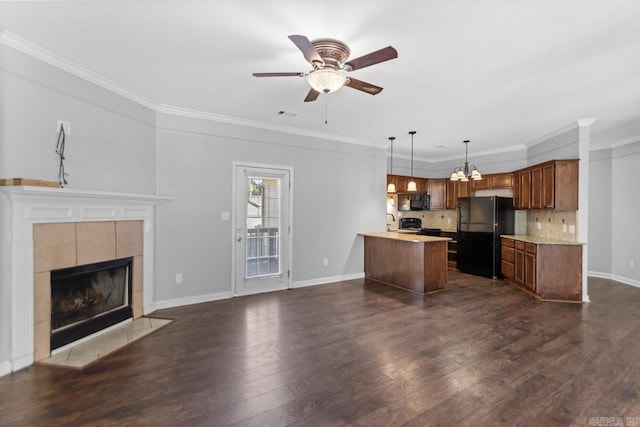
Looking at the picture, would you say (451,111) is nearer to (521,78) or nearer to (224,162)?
(521,78)

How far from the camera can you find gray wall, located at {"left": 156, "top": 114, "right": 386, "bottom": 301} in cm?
425

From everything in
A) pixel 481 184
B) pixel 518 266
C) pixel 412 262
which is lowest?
pixel 518 266

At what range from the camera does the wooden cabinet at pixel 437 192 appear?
746cm

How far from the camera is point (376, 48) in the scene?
8.67 ft

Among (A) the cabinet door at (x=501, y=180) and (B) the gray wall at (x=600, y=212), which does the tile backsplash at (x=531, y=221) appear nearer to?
(A) the cabinet door at (x=501, y=180)

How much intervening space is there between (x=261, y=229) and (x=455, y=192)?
16.0 feet

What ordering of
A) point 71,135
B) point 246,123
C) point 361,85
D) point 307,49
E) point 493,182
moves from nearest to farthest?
point 307,49, point 361,85, point 71,135, point 246,123, point 493,182

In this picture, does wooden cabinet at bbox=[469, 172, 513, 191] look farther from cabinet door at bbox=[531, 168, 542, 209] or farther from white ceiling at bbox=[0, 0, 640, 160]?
white ceiling at bbox=[0, 0, 640, 160]

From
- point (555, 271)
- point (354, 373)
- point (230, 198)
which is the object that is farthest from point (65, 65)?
point (555, 271)

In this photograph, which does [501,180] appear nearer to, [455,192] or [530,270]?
[455,192]

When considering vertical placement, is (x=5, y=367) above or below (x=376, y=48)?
below

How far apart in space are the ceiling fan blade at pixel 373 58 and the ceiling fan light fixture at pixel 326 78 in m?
0.10

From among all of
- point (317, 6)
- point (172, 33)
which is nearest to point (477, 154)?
point (317, 6)

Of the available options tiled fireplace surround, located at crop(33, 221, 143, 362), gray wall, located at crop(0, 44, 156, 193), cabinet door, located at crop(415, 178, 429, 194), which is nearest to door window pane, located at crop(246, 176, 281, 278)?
gray wall, located at crop(0, 44, 156, 193)
